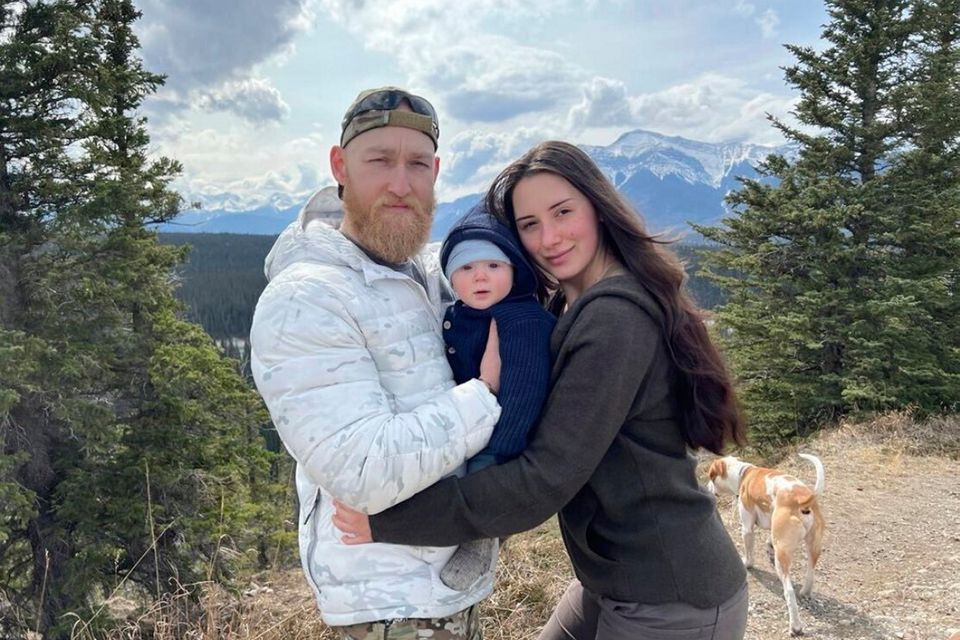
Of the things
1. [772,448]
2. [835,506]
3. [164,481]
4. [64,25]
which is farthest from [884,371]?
[64,25]

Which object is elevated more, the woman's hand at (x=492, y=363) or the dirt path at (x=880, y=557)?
the woman's hand at (x=492, y=363)

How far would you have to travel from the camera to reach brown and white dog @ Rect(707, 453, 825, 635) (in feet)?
14.2

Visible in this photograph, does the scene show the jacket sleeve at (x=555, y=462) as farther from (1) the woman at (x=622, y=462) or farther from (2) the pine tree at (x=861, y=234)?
(2) the pine tree at (x=861, y=234)

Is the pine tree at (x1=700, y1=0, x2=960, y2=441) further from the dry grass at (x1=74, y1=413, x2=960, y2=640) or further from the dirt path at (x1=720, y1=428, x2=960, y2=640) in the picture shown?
the dry grass at (x1=74, y1=413, x2=960, y2=640)

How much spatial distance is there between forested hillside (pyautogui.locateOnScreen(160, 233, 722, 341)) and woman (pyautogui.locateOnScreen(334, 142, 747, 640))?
5804 centimetres

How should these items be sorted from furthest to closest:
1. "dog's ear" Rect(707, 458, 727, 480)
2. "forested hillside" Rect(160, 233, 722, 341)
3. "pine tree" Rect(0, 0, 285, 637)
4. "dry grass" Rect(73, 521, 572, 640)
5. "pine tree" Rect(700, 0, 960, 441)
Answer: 1. "forested hillside" Rect(160, 233, 722, 341)
2. "pine tree" Rect(700, 0, 960, 441)
3. "pine tree" Rect(0, 0, 285, 637)
4. "dog's ear" Rect(707, 458, 727, 480)
5. "dry grass" Rect(73, 521, 572, 640)

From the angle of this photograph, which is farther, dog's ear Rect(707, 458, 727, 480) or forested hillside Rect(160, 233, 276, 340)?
forested hillside Rect(160, 233, 276, 340)

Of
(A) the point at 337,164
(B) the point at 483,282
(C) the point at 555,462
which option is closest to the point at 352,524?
(C) the point at 555,462

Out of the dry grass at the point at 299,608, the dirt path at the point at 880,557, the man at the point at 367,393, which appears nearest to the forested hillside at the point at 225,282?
the dry grass at the point at 299,608

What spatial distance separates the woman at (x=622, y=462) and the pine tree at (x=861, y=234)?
10.2 metres

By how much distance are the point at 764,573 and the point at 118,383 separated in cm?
1082

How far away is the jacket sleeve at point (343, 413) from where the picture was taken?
53.7 inches

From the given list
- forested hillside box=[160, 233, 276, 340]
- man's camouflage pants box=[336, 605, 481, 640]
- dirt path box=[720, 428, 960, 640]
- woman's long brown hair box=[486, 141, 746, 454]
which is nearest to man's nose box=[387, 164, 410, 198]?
woman's long brown hair box=[486, 141, 746, 454]

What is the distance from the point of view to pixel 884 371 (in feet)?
34.7
